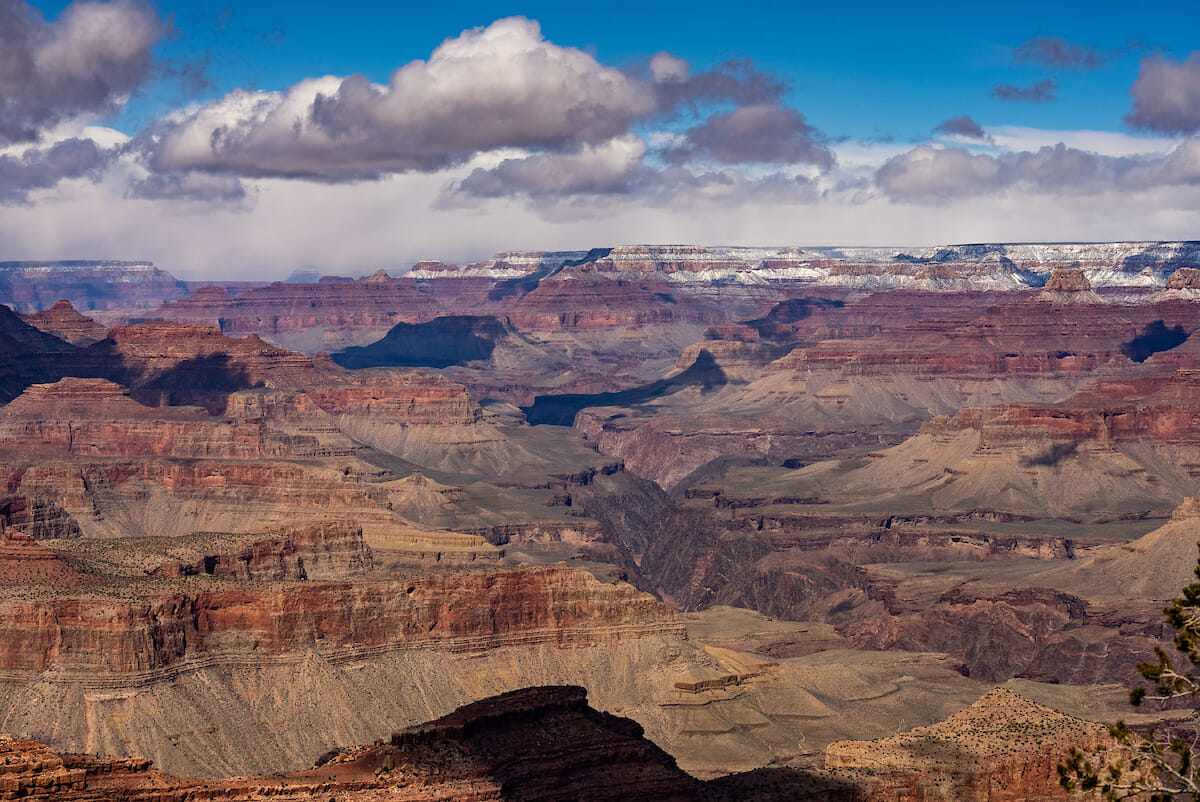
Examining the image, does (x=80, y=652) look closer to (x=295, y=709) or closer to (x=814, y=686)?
(x=295, y=709)

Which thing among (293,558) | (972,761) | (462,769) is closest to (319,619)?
(293,558)

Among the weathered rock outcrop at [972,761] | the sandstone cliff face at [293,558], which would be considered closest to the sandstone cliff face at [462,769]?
the weathered rock outcrop at [972,761]

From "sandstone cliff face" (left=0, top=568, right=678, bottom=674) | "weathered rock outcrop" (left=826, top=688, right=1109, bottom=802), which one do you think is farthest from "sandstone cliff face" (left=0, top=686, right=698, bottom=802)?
"sandstone cliff face" (left=0, top=568, right=678, bottom=674)

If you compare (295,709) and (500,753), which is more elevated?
(500,753)

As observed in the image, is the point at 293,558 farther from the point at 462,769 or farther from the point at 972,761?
the point at 972,761

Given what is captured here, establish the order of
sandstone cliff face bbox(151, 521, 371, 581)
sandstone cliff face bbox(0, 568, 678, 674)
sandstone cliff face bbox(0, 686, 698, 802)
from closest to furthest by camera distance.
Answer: sandstone cliff face bbox(0, 686, 698, 802)
sandstone cliff face bbox(0, 568, 678, 674)
sandstone cliff face bbox(151, 521, 371, 581)

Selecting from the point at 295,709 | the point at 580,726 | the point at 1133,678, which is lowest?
the point at 1133,678

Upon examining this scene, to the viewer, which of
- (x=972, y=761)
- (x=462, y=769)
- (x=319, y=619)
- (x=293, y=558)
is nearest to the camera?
(x=462, y=769)

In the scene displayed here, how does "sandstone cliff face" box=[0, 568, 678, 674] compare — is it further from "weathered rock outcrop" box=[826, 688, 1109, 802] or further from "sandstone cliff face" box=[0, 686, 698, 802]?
"weathered rock outcrop" box=[826, 688, 1109, 802]

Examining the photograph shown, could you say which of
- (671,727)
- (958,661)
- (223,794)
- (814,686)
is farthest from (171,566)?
(958,661)

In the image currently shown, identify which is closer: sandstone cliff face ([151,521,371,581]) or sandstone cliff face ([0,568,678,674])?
sandstone cliff face ([0,568,678,674])

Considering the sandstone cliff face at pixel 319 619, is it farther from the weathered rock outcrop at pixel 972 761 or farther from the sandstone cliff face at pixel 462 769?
the weathered rock outcrop at pixel 972 761
